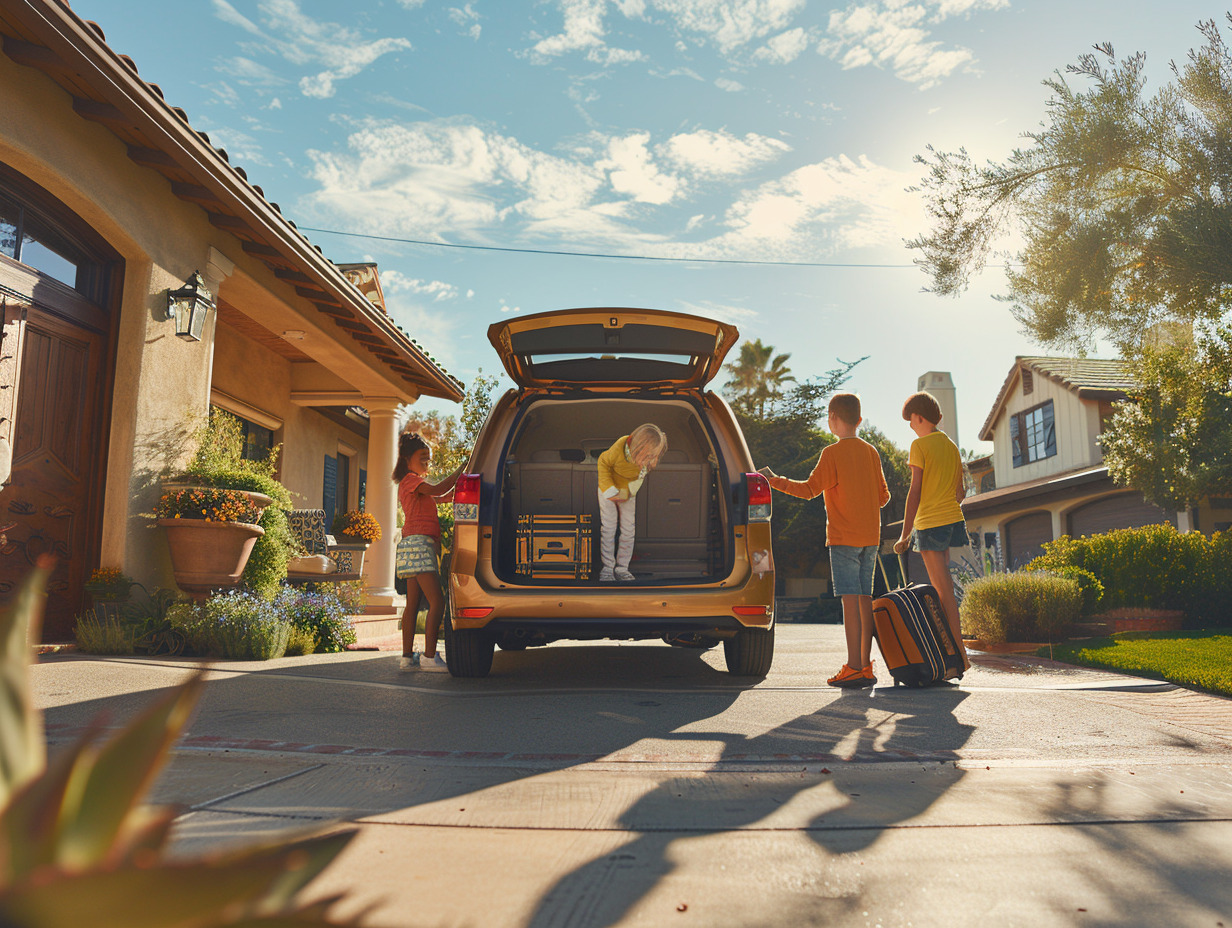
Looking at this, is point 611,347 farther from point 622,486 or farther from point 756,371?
point 756,371

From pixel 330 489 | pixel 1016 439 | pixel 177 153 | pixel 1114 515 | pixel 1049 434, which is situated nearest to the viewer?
pixel 177 153

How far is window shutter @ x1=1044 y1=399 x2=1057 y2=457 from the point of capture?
23.3 metres

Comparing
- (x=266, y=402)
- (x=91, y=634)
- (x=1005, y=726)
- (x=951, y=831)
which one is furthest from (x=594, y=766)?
(x=266, y=402)

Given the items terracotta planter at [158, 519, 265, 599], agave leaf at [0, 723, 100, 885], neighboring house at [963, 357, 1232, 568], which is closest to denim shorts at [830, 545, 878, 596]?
terracotta planter at [158, 519, 265, 599]

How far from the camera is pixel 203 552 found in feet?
21.4

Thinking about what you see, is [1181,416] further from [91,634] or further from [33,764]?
[33,764]

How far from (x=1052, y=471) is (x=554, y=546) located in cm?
2188

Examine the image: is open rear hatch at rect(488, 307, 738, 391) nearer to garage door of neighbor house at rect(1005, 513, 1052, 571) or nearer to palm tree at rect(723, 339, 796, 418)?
garage door of neighbor house at rect(1005, 513, 1052, 571)

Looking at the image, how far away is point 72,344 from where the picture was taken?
628 centimetres

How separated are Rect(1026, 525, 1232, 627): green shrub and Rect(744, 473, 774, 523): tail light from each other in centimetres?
681

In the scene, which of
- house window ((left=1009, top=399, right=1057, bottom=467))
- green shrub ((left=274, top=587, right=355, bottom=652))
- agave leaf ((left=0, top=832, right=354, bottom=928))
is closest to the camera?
agave leaf ((left=0, top=832, right=354, bottom=928))

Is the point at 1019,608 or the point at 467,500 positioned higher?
the point at 467,500

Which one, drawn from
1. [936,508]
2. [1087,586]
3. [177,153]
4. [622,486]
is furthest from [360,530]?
[1087,586]

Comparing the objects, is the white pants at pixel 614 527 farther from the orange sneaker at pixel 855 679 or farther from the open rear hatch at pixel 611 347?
the orange sneaker at pixel 855 679
